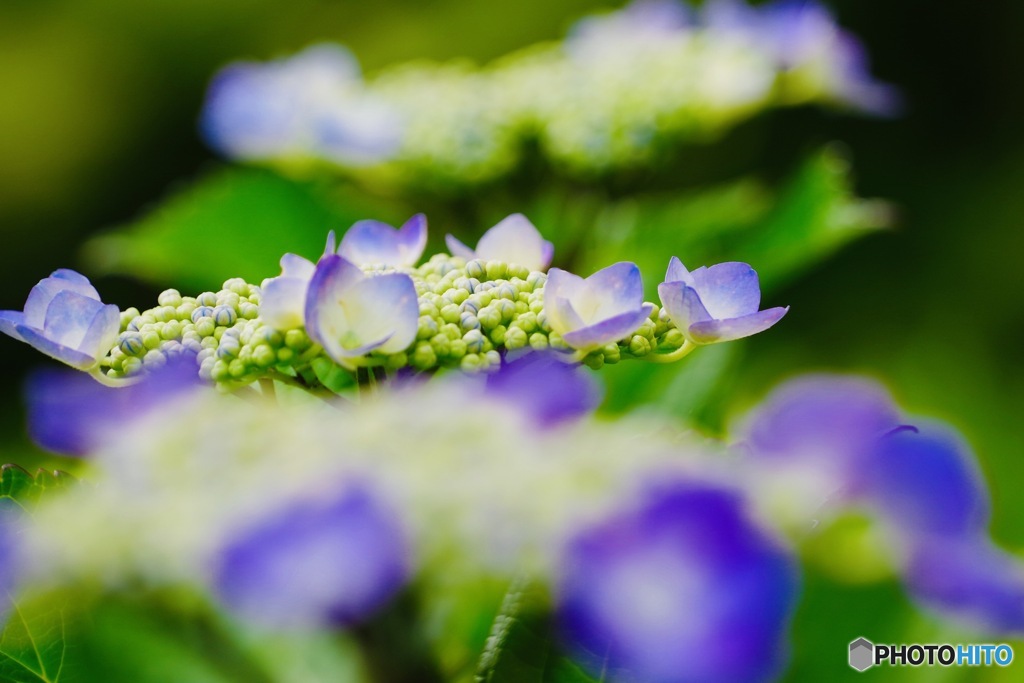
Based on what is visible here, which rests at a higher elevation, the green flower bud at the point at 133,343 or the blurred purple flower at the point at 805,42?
the blurred purple flower at the point at 805,42

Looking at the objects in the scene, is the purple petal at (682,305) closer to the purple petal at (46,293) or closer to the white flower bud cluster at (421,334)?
the white flower bud cluster at (421,334)

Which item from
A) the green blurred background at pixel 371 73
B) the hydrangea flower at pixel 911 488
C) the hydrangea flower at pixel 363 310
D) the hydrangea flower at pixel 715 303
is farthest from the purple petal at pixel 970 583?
the green blurred background at pixel 371 73

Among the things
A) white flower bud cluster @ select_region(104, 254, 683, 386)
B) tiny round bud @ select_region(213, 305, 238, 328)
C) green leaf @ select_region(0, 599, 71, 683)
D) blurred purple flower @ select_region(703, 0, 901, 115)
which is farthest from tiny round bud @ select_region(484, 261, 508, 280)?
blurred purple flower @ select_region(703, 0, 901, 115)

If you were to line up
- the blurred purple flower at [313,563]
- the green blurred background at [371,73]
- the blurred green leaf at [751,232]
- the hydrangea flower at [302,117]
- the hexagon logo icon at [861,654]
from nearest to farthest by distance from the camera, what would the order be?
the blurred purple flower at [313,563]
the hexagon logo icon at [861,654]
the blurred green leaf at [751,232]
the hydrangea flower at [302,117]
the green blurred background at [371,73]

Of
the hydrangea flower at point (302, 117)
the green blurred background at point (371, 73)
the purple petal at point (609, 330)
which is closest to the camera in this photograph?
the purple petal at point (609, 330)

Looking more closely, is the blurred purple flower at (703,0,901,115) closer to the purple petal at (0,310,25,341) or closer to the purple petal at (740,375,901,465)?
the purple petal at (740,375,901,465)

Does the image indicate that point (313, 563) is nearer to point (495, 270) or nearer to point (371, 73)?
point (495, 270)

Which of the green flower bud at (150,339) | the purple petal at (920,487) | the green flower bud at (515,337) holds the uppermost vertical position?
the green flower bud at (150,339)
